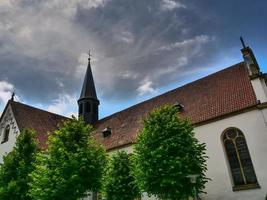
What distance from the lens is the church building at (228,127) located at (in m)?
15.1

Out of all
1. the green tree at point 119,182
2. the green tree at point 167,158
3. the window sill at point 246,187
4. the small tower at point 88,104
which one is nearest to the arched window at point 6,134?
the small tower at point 88,104

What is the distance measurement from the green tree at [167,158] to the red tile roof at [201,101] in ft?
12.9

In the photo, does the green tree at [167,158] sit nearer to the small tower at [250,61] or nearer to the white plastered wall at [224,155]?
the white plastered wall at [224,155]

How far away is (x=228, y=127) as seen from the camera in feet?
54.9

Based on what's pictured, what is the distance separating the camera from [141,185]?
46.5 ft

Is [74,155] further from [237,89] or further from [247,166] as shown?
[237,89]

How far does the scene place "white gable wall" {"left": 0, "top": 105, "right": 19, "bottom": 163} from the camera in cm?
2547

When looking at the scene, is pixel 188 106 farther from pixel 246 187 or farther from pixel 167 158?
pixel 167 158

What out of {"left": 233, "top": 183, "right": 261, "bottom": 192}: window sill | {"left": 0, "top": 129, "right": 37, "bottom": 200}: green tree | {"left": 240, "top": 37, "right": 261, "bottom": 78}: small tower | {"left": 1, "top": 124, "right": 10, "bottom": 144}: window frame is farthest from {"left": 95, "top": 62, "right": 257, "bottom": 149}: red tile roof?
{"left": 1, "top": 124, "right": 10, "bottom": 144}: window frame

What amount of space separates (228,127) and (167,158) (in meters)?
5.52

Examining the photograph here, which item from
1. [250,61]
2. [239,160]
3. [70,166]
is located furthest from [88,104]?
[239,160]

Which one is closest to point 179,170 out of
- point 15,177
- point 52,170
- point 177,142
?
point 177,142

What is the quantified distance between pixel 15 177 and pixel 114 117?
12.5 meters

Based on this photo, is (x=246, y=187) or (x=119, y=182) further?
(x=119, y=182)
